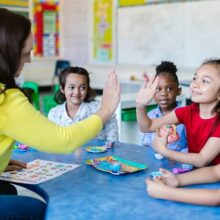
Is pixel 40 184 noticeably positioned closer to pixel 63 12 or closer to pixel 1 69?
pixel 1 69

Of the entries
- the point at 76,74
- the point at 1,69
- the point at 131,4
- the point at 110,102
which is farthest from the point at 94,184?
the point at 131,4

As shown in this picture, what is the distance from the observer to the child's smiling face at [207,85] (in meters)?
1.39

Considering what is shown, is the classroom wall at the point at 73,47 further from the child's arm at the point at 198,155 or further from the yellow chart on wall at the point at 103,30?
the child's arm at the point at 198,155

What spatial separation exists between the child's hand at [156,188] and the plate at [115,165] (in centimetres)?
21

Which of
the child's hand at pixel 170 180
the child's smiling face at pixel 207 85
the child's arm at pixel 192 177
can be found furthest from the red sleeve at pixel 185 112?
the child's hand at pixel 170 180

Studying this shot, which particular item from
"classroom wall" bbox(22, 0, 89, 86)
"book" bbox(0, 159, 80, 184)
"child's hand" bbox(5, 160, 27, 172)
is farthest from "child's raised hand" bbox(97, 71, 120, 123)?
"classroom wall" bbox(22, 0, 89, 86)

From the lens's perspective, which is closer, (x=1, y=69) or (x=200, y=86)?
(x=1, y=69)

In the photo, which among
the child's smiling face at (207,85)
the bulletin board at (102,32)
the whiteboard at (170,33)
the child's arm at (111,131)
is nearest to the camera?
the child's smiling face at (207,85)

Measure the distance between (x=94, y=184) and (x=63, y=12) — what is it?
604 centimetres

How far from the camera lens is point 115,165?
4.31ft

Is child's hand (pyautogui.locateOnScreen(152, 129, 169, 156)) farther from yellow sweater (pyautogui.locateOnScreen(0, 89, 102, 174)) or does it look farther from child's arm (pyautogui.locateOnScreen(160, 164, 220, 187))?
yellow sweater (pyautogui.locateOnScreen(0, 89, 102, 174))

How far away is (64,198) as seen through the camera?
108cm

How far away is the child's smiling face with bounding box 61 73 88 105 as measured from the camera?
232 centimetres

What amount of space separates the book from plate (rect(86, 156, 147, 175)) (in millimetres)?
82
